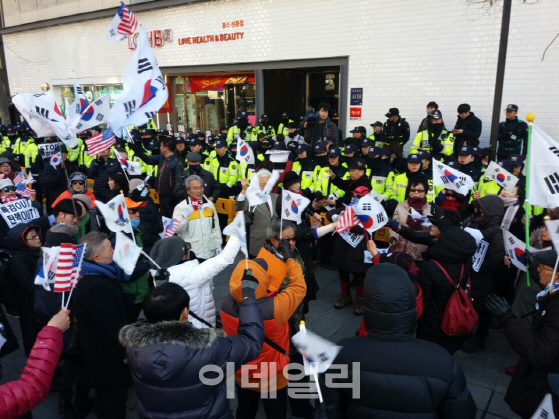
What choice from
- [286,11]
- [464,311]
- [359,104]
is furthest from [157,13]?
[464,311]

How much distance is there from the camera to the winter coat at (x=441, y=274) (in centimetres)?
372

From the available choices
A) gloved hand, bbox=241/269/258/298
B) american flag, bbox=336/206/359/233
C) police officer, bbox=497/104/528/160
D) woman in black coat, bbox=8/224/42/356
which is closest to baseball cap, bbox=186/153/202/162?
woman in black coat, bbox=8/224/42/356

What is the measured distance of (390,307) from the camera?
2.14 m

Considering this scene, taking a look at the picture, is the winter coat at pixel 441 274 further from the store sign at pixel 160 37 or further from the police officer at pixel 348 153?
the store sign at pixel 160 37

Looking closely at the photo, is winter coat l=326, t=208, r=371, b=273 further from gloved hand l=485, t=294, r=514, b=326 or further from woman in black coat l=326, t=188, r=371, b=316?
gloved hand l=485, t=294, r=514, b=326

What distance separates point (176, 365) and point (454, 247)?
2646mm

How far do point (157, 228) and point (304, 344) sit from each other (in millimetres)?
3913

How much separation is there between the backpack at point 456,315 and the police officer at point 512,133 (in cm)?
678

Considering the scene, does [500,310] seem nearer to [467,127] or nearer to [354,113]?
[467,127]

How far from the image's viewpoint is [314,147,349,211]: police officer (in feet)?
22.8

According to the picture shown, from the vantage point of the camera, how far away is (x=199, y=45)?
16.4m

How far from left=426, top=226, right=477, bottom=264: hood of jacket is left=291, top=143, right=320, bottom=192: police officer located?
3.72m

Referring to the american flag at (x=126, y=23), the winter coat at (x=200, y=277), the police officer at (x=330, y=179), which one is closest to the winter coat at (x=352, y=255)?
the police officer at (x=330, y=179)

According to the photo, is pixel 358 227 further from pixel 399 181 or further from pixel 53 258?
pixel 53 258
